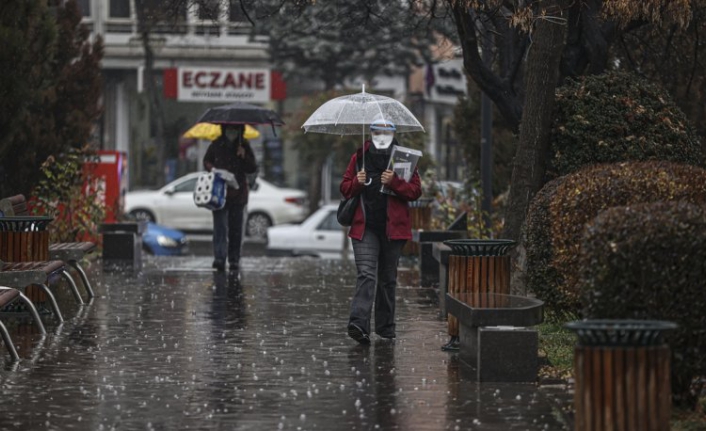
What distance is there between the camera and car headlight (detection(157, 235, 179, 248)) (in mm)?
28562

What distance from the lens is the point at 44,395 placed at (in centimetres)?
940

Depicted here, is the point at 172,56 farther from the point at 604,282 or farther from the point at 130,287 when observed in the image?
the point at 604,282

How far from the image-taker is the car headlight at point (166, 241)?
28.6 metres

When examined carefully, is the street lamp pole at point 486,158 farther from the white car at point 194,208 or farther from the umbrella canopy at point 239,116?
the white car at point 194,208

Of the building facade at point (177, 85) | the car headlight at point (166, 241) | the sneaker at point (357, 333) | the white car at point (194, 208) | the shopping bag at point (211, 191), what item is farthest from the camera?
the building facade at point (177, 85)

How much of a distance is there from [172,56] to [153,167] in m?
3.57

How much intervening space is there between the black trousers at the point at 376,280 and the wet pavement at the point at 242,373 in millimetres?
215

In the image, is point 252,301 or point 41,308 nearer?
point 41,308

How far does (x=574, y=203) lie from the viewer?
11227 millimetres

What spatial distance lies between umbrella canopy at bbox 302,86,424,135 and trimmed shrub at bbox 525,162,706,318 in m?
1.25

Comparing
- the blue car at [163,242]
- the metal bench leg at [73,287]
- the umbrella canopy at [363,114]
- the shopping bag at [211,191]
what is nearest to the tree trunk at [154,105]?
the blue car at [163,242]

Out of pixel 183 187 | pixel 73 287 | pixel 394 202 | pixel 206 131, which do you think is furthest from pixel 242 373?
pixel 183 187

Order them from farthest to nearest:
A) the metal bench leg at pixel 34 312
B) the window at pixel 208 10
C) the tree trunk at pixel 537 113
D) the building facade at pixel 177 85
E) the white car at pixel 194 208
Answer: the building facade at pixel 177 85 < the white car at pixel 194 208 < the window at pixel 208 10 < the tree trunk at pixel 537 113 < the metal bench leg at pixel 34 312

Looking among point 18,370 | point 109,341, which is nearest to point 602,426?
point 18,370
